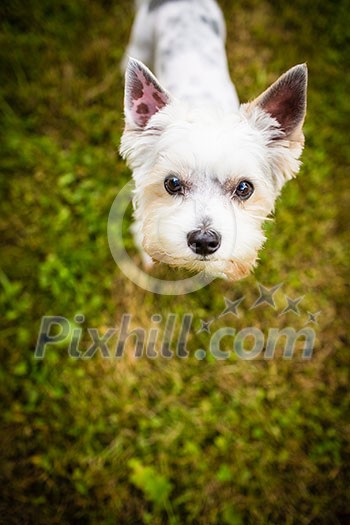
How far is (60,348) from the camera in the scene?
3.62 meters

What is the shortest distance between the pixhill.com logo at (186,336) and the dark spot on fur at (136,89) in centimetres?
203

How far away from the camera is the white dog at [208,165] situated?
226cm

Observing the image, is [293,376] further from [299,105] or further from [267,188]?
[299,105]

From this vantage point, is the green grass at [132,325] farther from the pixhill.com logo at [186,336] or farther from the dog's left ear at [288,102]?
the dog's left ear at [288,102]

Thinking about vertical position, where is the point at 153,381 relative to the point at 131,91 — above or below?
below

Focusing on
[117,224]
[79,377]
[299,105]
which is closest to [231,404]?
[79,377]

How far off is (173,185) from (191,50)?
1.50 m

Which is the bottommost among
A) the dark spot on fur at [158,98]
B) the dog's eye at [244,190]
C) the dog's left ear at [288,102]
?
the dog's eye at [244,190]

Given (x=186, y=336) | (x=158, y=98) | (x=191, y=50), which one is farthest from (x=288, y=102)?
(x=186, y=336)

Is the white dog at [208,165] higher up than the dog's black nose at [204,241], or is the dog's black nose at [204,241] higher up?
the white dog at [208,165]

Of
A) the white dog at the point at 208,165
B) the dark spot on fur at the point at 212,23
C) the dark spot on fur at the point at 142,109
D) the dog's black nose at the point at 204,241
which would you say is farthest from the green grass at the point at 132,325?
the dog's black nose at the point at 204,241

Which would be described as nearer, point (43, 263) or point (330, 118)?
point (43, 263)

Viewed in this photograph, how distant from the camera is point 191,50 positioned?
326 centimetres

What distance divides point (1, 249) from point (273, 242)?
2.62 metres
